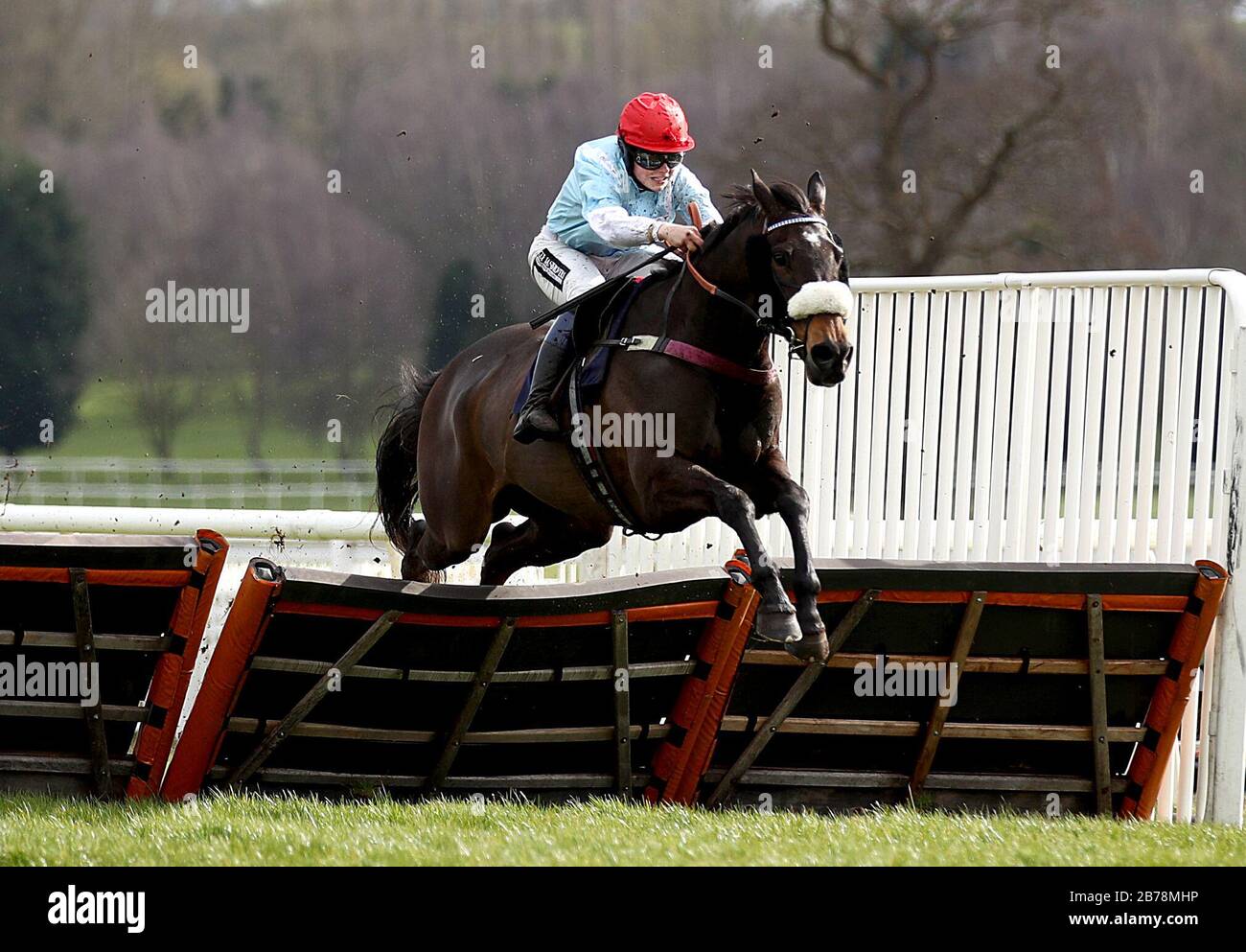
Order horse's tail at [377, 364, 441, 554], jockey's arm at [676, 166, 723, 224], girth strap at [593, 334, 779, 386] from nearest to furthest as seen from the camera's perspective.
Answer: girth strap at [593, 334, 779, 386] → jockey's arm at [676, 166, 723, 224] → horse's tail at [377, 364, 441, 554]

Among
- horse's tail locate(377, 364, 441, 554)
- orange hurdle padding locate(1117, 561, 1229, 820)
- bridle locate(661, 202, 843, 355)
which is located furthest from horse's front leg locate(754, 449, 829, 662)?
horse's tail locate(377, 364, 441, 554)

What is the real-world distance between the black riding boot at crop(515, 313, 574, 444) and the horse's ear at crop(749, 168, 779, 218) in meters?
0.91

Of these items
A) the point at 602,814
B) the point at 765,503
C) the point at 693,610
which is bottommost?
the point at 602,814

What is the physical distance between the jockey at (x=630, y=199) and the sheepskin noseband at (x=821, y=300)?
0.70 m

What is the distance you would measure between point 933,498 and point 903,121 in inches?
517

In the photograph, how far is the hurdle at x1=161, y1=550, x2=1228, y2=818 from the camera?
4438 millimetres

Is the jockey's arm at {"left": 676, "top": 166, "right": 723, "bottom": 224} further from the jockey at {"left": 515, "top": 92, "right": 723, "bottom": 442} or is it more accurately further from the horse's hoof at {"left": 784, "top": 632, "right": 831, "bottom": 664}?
the horse's hoof at {"left": 784, "top": 632, "right": 831, "bottom": 664}

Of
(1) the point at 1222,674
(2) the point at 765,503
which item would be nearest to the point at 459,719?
(2) the point at 765,503

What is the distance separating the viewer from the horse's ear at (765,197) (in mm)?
4523

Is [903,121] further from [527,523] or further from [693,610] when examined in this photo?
A: [693,610]

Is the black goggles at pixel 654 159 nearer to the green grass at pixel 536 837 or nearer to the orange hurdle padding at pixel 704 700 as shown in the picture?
the orange hurdle padding at pixel 704 700

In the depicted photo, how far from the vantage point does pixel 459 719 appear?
4602 millimetres

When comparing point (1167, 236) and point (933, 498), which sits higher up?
point (1167, 236)

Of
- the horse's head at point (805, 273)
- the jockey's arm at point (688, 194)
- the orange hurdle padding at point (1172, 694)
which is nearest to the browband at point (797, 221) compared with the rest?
the horse's head at point (805, 273)
